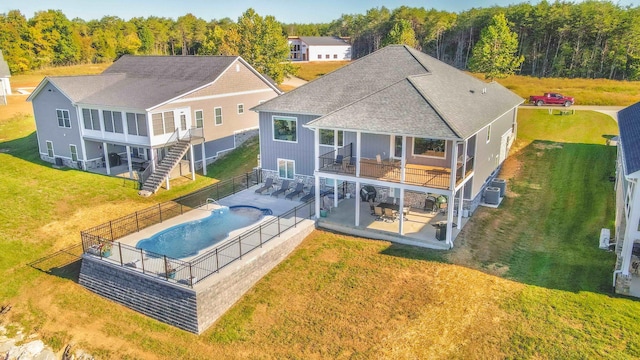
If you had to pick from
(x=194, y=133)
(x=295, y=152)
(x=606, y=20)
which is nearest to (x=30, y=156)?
(x=194, y=133)

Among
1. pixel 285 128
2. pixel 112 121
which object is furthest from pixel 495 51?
pixel 112 121

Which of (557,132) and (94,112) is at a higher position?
(94,112)

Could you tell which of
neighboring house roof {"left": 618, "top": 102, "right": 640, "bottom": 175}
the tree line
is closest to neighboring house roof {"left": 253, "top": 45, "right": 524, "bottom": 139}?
neighboring house roof {"left": 618, "top": 102, "right": 640, "bottom": 175}

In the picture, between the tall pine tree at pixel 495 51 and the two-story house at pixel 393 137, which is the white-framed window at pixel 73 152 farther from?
the tall pine tree at pixel 495 51

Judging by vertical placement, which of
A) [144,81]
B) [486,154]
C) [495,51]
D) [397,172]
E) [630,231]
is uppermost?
[495,51]

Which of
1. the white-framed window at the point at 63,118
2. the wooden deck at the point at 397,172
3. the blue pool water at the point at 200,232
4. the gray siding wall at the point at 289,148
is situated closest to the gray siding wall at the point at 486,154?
the wooden deck at the point at 397,172

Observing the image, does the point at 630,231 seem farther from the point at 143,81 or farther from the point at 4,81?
the point at 4,81

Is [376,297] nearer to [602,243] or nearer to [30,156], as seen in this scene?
[602,243]
